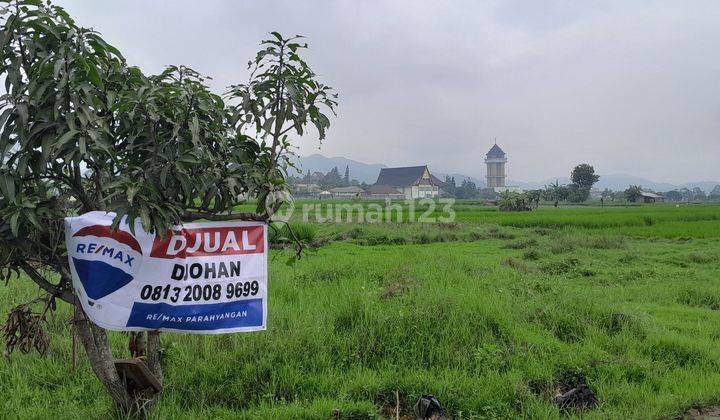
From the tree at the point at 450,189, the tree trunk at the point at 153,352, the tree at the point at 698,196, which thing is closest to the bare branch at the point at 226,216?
the tree trunk at the point at 153,352

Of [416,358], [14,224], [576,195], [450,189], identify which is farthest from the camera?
[450,189]

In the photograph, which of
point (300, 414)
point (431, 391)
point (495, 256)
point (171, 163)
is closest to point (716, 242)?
point (495, 256)

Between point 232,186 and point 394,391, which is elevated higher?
point 232,186

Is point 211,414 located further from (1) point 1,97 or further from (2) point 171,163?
(1) point 1,97

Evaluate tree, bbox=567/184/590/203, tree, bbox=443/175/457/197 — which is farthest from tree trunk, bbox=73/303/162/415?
tree, bbox=443/175/457/197

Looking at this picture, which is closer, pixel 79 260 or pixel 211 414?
pixel 79 260

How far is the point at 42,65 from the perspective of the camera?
2141mm

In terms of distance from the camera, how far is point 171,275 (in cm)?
262

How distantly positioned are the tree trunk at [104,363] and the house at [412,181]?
67.0 meters

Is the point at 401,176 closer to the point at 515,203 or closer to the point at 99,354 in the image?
the point at 515,203

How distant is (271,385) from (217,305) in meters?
1.06

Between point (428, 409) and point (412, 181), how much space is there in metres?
73.6

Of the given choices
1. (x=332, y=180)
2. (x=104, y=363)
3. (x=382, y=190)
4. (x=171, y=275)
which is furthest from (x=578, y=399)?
(x=332, y=180)

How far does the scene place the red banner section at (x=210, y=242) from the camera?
262 cm
